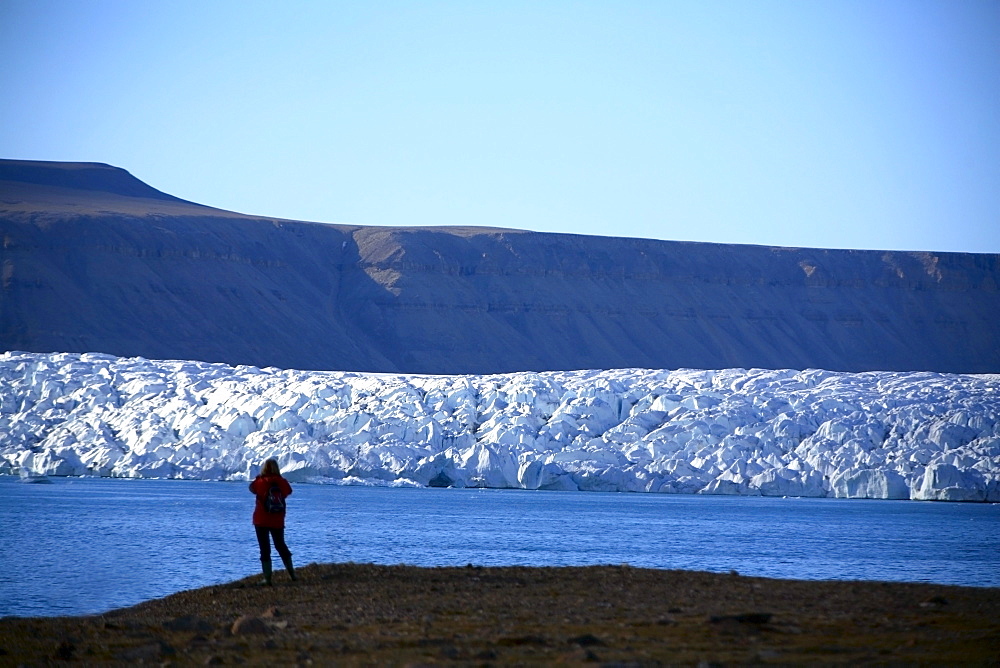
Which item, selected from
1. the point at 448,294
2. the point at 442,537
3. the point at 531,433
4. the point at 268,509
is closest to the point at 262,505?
the point at 268,509

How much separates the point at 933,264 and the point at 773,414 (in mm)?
84648

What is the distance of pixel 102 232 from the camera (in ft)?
307

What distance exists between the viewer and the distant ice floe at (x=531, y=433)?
1442 inches

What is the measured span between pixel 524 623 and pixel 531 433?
93.0 feet

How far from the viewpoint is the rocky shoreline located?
345 inches

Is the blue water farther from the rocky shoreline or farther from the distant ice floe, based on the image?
the rocky shoreline

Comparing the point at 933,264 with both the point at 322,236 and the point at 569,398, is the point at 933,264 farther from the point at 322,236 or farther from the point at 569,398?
the point at 569,398

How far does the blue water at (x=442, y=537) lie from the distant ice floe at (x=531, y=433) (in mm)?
943

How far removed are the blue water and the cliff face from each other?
149 feet

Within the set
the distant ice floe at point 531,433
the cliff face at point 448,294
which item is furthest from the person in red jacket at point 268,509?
the cliff face at point 448,294

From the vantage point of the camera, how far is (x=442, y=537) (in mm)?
25281

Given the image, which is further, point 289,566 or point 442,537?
point 442,537

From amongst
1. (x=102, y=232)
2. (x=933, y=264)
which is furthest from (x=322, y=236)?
(x=933, y=264)

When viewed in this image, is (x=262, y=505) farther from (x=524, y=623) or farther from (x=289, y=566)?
(x=524, y=623)
